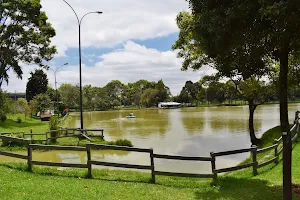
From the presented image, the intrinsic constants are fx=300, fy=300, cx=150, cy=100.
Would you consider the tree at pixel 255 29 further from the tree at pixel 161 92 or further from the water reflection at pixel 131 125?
the tree at pixel 161 92

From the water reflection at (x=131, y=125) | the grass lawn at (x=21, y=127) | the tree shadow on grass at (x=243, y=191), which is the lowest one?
the water reflection at (x=131, y=125)

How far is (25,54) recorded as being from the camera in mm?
39719

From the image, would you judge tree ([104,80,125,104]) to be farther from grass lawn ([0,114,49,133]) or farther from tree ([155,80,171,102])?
grass lawn ([0,114,49,133])

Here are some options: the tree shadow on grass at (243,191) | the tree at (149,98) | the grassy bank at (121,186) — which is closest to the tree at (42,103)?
the tree at (149,98)

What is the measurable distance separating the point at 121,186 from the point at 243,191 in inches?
135

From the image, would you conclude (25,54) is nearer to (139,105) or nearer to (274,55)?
(274,55)

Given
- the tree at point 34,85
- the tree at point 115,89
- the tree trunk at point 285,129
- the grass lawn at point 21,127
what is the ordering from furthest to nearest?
the tree at point 115,89 < the tree at point 34,85 < the grass lawn at point 21,127 < the tree trunk at point 285,129

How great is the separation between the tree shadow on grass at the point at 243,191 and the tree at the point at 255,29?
4.17ft

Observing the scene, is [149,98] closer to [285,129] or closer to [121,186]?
[121,186]

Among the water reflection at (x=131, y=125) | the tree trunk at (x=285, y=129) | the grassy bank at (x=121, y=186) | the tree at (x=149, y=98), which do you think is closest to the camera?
the tree trunk at (x=285, y=129)

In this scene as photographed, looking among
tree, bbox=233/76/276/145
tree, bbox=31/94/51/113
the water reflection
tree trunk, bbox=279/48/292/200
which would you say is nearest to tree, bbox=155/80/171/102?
tree, bbox=31/94/51/113

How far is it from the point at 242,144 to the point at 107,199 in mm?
15710

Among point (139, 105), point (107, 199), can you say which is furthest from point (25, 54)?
point (139, 105)

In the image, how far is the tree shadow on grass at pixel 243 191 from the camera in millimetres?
7800
